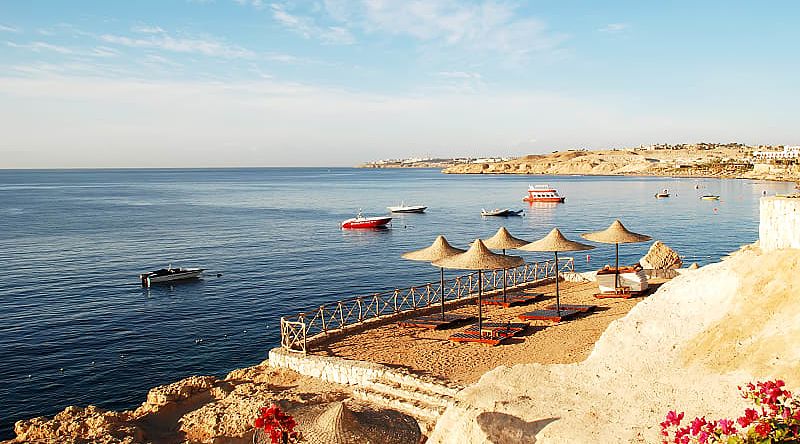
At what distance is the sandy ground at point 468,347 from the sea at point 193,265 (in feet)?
19.6

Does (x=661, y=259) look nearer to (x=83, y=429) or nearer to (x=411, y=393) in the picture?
(x=411, y=393)

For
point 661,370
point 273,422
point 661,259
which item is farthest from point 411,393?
point 661,259

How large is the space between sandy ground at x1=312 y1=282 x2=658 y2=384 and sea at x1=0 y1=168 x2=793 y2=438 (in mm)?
5974

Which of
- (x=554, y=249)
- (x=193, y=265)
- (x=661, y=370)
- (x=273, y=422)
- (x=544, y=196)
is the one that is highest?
(x=554, y=249)

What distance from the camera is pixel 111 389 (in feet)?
65.3

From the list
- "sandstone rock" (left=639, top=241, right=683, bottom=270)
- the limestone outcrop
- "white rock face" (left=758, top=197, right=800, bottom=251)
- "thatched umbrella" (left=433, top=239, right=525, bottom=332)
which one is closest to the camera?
"white rock face" (left=758, top=197, right=800, bottom=251)

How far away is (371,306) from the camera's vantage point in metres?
25.0

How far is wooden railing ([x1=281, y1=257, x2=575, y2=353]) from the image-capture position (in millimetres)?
18125

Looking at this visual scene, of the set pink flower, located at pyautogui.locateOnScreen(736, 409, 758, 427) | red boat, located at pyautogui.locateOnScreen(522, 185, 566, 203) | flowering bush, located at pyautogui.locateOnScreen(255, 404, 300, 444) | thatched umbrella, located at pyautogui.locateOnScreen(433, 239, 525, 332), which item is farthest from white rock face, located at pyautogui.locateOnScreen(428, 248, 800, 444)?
red boat, located at pyautogui.locateOnScreen(522, 185, 566, 203)

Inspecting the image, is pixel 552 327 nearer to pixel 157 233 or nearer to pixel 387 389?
pixel 387 389

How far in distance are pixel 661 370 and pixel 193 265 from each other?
125 ft

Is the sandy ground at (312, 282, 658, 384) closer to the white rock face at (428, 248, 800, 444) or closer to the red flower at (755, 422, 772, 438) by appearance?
the white rock face at (428, 248, 800, 444)

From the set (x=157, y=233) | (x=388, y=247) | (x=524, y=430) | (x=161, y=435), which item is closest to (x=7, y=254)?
(x=157, y=233)

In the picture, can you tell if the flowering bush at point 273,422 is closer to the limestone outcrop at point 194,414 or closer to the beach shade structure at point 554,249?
the limestone outcrop at point 194,414
